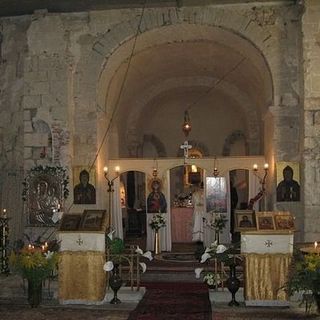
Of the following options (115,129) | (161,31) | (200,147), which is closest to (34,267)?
(161,31)

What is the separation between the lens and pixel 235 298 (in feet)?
25.7

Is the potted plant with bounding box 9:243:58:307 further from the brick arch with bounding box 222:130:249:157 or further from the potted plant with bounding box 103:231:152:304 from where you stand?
the brick arch with bounding box 222:130:249:157

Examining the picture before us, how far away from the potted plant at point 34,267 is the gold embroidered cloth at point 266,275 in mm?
2827

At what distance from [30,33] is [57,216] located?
405 centimetres

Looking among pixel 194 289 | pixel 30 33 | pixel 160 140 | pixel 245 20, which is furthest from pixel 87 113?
pixel 160 140

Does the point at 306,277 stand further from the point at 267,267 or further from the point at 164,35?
the point at 164,35

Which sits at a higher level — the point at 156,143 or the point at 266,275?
the point at 156,143

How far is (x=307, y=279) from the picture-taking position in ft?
21.9

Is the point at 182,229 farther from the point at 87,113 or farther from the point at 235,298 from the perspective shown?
the point at 235,298

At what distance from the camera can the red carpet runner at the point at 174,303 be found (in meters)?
7.16

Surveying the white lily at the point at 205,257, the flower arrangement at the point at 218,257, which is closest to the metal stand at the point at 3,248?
the flower arrangement at the point at 218,257

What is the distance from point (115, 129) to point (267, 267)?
7.88 meters

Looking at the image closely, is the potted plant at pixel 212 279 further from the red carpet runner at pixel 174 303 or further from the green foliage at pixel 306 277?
the green foliage at pixel 306 277

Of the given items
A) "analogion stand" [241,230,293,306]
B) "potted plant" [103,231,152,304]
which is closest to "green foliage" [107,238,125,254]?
"potted plant" [103,231,152,304]
